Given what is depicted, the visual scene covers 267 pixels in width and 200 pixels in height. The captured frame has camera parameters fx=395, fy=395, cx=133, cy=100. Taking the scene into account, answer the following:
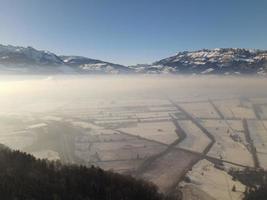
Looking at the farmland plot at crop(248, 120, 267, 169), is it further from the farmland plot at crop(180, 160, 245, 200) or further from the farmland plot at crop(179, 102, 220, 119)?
the farmland plot at crop(179, 102, 220, 119)

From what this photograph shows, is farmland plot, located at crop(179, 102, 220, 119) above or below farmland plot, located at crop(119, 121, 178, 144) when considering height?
above

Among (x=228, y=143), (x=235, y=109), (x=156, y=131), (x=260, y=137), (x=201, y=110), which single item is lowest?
(x=228, y=143)

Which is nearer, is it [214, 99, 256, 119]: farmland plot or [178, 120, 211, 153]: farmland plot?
[178, 120, 211, 153]: farmland plot

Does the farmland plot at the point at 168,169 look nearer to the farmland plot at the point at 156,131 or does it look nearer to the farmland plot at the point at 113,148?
the farmland plot at the point at 113,148

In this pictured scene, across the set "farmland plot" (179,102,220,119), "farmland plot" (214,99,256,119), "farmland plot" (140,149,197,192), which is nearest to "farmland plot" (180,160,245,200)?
"farmland plot" (140,149,197,192)

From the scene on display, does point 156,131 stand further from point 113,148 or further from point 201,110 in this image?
point 201,110

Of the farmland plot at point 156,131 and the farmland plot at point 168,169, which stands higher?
the farmland plot at point 156,131

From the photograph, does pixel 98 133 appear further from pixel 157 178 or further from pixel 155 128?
pixel 157 178

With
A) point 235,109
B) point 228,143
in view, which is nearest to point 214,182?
point 228,143

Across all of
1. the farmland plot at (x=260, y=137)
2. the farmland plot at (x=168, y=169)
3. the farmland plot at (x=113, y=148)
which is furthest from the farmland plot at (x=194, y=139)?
the farmland plot at (x=260, y=137)

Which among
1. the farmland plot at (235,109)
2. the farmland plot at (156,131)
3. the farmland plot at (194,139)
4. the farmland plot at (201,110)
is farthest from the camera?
the farmland plot at (201,110)

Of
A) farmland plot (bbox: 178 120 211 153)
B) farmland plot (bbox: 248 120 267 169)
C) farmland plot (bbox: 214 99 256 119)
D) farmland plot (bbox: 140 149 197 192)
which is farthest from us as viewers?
farmland plot (bbox: 214 99 256 119)
